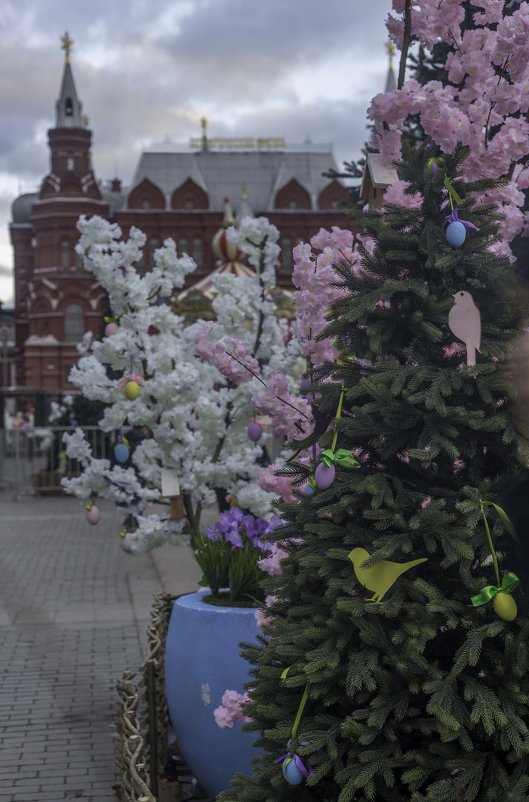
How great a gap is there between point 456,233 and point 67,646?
6474 millimetres

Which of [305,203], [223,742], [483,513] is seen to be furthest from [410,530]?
[305,203]

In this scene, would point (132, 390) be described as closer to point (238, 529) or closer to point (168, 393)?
point (168, 393)

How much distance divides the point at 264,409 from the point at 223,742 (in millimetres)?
1470

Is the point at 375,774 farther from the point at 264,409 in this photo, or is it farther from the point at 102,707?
the point at 102,707

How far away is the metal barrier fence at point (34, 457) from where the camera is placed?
2389 cm

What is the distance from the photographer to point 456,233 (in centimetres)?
318

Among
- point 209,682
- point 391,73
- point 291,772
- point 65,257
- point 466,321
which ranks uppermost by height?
point 65,257

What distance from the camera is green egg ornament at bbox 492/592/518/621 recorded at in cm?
280

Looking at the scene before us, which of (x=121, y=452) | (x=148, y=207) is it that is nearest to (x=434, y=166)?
(x=121, y=452)

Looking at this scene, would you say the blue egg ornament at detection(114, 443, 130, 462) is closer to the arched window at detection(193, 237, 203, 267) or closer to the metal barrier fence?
the metal barrier fence

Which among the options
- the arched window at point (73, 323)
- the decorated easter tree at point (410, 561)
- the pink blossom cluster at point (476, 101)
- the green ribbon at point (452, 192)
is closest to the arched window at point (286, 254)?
the arched window at point (73, 323)

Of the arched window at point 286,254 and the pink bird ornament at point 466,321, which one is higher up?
the arched window at point 286,254

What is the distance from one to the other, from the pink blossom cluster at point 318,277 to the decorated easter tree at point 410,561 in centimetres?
122

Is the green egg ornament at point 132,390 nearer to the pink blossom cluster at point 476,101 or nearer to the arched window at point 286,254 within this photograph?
the pink blossom cluster at point 476,101
